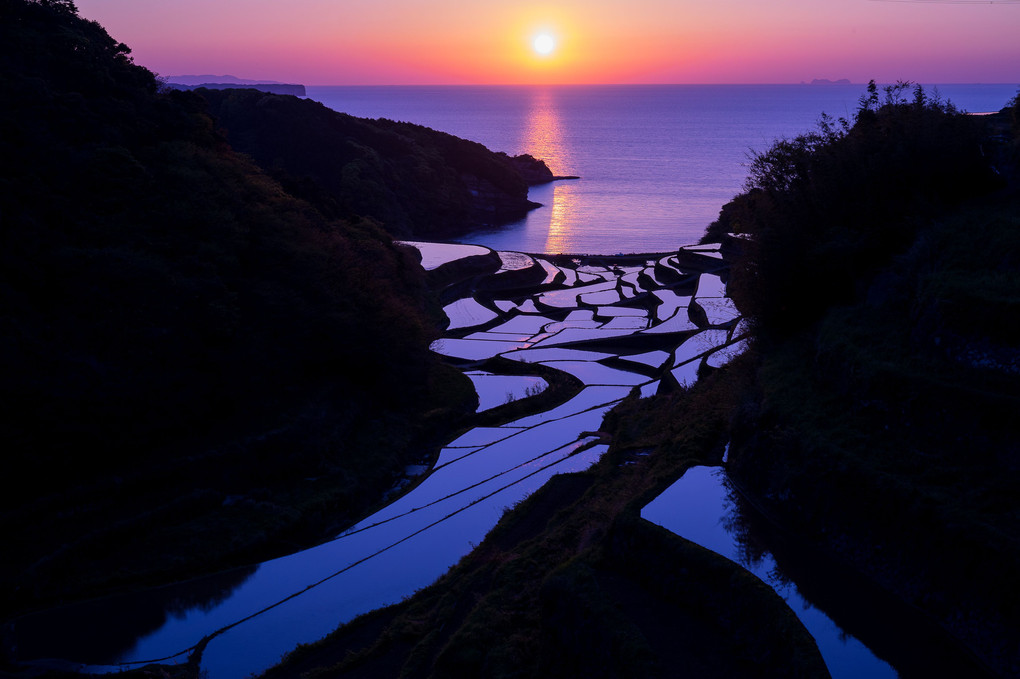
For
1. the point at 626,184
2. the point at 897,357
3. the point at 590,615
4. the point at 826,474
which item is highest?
the point at 897,357

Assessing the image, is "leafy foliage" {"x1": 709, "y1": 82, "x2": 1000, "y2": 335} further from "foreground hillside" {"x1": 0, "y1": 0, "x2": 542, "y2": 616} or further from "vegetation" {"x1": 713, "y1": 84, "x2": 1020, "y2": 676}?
"foreground hillside" {"x1": 0, "y1": 0, "x2": 542, "y2": 616}

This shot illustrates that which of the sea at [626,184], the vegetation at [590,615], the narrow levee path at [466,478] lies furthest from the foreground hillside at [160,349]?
the sea at [626,184]

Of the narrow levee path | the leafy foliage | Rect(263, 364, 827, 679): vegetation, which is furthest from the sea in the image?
Rect(263, 364, 827, 679): vegetation

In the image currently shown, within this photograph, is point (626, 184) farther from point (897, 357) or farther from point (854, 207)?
point (897, 357)

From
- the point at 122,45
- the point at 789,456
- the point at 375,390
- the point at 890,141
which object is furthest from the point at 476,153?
the point at 789,456

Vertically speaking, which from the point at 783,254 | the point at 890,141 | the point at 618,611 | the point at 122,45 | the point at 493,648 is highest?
the point at 122,45

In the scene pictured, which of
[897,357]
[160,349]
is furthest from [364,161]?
[897,357]

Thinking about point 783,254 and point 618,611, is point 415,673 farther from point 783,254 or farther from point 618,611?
point 783,254
